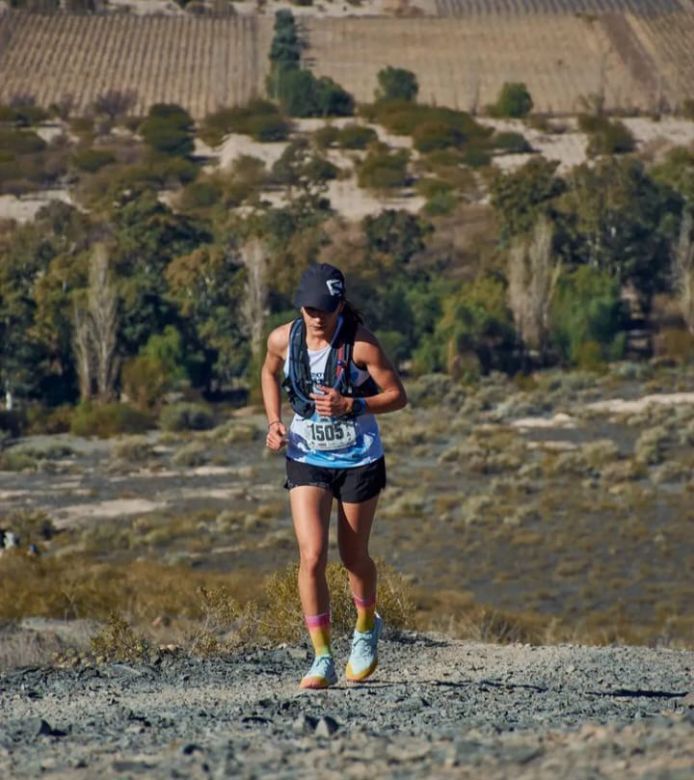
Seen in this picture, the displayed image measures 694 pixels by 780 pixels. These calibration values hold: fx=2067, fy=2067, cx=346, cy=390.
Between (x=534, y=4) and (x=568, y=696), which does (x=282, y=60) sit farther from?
(x=568, y=696)

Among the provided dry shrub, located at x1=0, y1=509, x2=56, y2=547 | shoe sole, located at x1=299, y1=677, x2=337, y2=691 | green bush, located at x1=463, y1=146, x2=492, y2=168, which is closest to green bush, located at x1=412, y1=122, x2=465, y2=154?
green bush, located at x1=463, y1=146, x2=492, y2=168

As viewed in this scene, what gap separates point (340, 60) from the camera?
9244 cm

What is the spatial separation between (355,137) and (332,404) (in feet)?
240

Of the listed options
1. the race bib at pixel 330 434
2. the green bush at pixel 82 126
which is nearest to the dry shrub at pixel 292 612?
the race bib at pixel 330 434

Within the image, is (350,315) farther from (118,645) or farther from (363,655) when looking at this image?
(118,645)

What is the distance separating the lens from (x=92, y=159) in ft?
260

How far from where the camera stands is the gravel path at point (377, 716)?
216 inches

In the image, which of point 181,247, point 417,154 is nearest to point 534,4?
point 417,154

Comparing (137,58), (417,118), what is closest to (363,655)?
(417,118)

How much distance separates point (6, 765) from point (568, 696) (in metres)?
2.74

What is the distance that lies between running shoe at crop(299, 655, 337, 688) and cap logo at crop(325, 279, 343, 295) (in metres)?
1.50

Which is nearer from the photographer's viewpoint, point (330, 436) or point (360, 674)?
point (330, 436)

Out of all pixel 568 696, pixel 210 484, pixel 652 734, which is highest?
pixel 652 734

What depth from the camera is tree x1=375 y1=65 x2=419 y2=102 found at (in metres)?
87.7
